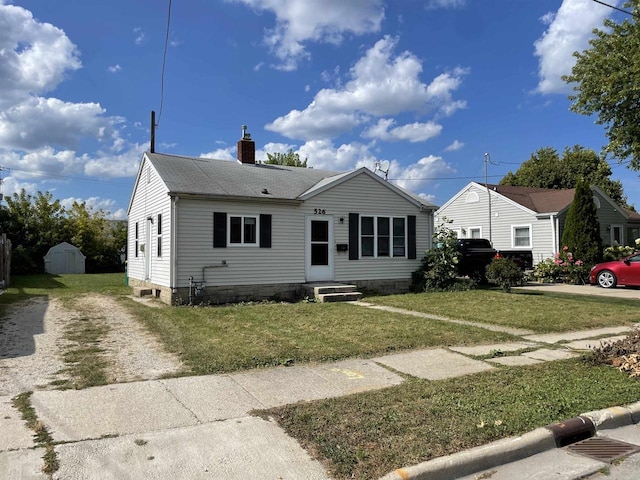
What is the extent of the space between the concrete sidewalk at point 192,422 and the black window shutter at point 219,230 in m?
7.55

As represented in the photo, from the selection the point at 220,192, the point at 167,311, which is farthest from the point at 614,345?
the point at 220,192

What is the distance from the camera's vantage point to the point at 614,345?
631 centimetres

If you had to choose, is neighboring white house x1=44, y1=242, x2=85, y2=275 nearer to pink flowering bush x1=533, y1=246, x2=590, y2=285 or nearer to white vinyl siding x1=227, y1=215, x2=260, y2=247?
white vinyl siding x1=227, y1=215, x2=260, y2=247

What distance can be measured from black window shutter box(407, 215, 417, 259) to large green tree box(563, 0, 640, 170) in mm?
8457

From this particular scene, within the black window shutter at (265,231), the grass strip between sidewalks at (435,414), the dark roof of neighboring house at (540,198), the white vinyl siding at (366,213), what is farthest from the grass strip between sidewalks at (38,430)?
the dark roof of neighboring house at (540,198)

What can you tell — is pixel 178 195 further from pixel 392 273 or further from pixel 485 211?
pixel 485 211

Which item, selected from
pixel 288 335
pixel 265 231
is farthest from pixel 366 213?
pixel 288 335

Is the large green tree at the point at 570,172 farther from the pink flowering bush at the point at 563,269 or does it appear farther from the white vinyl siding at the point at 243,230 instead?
the white vinyl siding at the point at 243,230

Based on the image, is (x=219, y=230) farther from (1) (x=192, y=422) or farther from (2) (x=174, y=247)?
(1) (x=192, y=422)

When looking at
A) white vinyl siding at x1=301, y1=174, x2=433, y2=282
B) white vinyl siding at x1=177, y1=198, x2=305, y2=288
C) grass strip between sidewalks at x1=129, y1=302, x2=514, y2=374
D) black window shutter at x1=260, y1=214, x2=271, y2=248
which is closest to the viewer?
grass strip between sidewalks at x1=129, y1=302, x2=514, y2=374

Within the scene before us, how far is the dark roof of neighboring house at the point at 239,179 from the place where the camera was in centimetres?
1303

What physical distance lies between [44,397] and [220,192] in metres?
8.68

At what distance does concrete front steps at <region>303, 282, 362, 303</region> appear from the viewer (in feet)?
42.9

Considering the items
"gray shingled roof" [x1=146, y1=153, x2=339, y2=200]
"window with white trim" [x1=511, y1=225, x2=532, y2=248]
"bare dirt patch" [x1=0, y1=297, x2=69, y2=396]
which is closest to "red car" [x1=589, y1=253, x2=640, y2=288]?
"window with white trim" [x1=511, y1=225, x2=532, y2=248]
